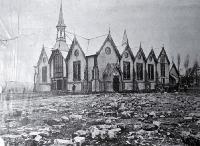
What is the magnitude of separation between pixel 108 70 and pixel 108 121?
0.82 meters

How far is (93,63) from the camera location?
316 centimetres

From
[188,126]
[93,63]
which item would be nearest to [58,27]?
[93,63]

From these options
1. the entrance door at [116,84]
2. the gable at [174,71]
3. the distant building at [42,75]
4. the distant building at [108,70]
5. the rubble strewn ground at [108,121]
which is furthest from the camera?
the distant building at [42,75]

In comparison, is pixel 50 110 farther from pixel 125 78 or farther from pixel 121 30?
pixel 121 30

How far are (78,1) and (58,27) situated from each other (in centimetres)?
42

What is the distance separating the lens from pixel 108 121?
226 centimetres

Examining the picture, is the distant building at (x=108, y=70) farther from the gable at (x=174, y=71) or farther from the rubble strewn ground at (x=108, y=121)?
the rubble strewn ground at (x=108, y=121)

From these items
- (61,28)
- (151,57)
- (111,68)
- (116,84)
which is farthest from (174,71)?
(61,28)

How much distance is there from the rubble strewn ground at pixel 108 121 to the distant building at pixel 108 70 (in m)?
0.20

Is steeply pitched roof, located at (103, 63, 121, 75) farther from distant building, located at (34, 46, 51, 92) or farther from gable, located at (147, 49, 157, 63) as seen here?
distant building, located at (34, 46, 51, 92)

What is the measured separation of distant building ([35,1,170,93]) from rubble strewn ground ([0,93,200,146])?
20cm

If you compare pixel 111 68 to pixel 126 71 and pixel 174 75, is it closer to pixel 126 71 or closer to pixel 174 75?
pixel 126 71

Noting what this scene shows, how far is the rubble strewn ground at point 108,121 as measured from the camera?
1988mm

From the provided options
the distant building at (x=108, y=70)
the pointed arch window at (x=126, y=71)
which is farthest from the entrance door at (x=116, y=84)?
the pointed arch window at (x=126, y=71)
